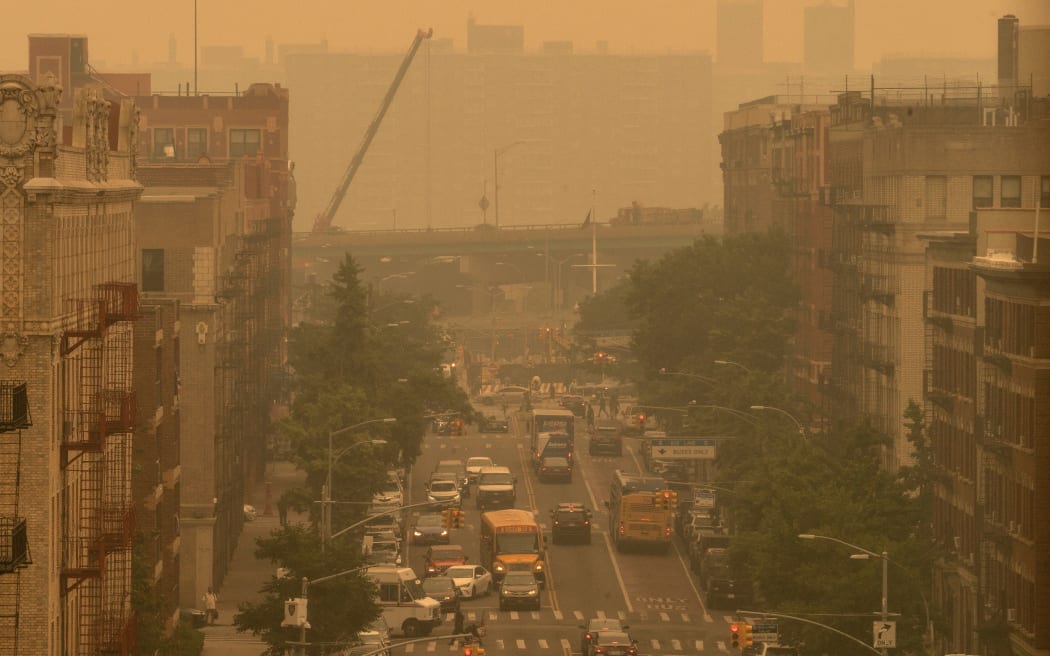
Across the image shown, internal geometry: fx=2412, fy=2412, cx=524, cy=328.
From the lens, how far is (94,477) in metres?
60.1

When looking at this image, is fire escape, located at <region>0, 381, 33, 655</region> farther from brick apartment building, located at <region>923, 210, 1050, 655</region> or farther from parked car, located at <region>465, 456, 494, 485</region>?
parked car, located at <region>465, 456, 494, 485</region>

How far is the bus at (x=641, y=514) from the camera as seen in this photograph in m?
110

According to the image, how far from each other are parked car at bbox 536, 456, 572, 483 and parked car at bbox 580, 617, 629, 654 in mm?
51187

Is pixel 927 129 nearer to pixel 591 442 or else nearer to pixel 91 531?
pixel 591 442

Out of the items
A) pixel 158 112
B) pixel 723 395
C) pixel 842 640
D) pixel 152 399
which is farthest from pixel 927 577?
pixel 158 112

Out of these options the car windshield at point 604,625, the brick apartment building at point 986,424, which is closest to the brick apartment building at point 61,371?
the brick apartment building at point 986,424

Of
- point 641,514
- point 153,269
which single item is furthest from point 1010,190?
point 153,269

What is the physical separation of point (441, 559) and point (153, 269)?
57.4ft

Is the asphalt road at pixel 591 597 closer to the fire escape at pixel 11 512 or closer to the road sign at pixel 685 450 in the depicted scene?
the road sign at pixel 685 450

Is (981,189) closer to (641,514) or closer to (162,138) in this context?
(641,514)

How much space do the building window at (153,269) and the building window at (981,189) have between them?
124 ft

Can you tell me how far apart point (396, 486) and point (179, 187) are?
63.9ft

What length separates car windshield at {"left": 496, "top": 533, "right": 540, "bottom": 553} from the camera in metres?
102

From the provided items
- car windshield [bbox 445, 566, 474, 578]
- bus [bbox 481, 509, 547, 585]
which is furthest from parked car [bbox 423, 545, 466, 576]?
bus [bbox 481, 509, 547, 585]
